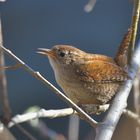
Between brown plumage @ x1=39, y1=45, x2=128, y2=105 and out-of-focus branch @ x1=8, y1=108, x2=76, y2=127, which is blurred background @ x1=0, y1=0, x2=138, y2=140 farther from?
out-of-focus branch @ x1=8, y1=108, x2=76, y2=127

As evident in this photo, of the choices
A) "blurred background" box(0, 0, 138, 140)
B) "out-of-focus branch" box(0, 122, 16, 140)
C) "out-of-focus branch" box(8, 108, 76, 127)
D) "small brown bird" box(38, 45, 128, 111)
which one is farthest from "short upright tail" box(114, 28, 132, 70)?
"blurred background" box(0, 0, 138, 140)

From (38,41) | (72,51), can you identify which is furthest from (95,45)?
(72,51)

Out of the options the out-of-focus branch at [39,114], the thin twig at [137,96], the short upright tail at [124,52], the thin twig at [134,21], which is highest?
the thin twig at [134,21]

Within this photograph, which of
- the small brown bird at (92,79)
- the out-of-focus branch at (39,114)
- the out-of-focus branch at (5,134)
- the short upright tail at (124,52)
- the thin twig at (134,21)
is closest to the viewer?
the out-of-focus branch at (5,134)

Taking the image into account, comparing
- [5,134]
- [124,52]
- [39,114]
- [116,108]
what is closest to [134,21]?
[124,52]

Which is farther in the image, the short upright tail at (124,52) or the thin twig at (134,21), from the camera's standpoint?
the short upright tail at (124,52)

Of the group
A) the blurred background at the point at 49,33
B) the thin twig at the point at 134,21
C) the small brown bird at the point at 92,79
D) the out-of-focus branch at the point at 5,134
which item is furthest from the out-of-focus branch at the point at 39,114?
the blurred background at the point at 49,33

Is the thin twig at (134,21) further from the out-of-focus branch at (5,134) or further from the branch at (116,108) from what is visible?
the out-of-focus branch at (5,134)
